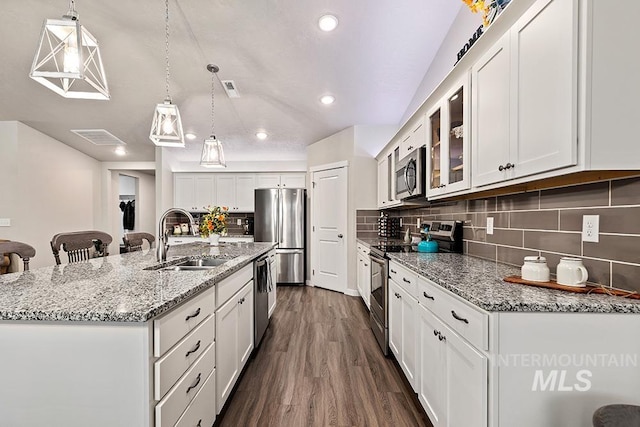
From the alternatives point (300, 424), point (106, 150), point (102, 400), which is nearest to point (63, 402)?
point (102, 400)

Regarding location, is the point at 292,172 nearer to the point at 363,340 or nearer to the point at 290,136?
the point at 290,136

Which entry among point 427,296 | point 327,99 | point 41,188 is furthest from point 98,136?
point 427,296

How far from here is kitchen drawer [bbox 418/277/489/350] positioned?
1.04m

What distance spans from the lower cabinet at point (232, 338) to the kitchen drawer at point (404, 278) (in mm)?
1150

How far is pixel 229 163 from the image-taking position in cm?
602

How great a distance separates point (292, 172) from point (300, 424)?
470 cm

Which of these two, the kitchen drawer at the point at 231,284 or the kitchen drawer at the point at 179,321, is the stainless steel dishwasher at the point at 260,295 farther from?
the kitchen drawer at the point at 179,321

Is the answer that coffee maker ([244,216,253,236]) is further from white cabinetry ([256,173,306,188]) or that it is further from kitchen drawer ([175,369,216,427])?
kitchen drawer ([175,369,216,427])

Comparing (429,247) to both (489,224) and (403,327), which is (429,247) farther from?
(403,327)

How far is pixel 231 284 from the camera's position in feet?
6.05

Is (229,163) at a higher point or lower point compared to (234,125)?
lower

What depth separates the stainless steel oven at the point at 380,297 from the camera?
2400 millimetres

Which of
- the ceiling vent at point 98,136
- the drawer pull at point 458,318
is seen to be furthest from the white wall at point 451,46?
the ceiling vent at point 98,136

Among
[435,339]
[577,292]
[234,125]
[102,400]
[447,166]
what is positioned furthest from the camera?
[234,125]
